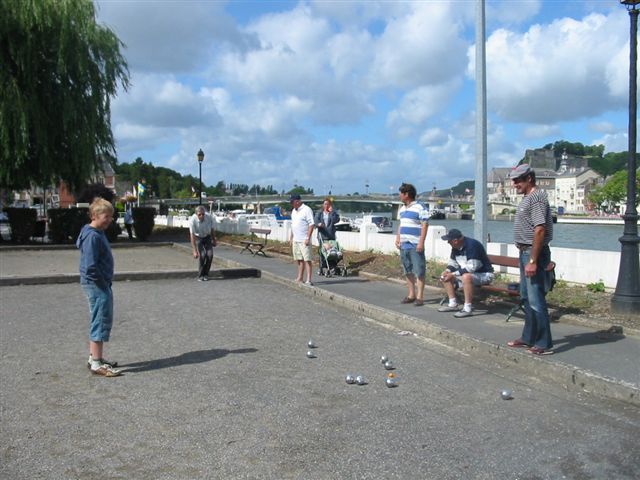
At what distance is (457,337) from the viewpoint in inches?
307

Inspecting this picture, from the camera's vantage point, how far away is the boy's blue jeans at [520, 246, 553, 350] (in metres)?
6.73

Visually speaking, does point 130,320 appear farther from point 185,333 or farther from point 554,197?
point 554,197

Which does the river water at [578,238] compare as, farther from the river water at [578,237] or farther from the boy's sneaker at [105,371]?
the boy's sneaker at [105,371]

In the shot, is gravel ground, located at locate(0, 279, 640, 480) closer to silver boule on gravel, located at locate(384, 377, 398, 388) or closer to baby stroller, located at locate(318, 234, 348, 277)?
silver boule on gravel, located at locate(384, 377, 398, 388)

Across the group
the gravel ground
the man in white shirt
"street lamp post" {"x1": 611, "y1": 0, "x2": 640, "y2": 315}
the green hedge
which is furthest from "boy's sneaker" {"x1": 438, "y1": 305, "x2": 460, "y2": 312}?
the green hedge

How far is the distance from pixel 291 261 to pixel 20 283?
740cm

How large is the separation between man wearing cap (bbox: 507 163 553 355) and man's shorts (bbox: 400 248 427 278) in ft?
9.70

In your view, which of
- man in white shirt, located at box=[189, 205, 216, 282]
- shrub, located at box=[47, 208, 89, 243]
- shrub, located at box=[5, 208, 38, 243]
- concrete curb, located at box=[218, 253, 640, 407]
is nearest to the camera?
concrete curb, located at box=[218, 253, 640, 407]

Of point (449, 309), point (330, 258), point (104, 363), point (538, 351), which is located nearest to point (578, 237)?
point (330, 258)

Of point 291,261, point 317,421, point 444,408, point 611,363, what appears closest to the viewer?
point 317,421

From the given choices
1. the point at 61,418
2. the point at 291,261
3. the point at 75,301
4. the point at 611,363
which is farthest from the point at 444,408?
the point at 291,261

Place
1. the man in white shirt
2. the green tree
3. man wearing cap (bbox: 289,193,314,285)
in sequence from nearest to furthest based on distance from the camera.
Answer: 1. man wearing cap (bbox: 289,193,314,285)
2. the man in white shirt
3. the green tree

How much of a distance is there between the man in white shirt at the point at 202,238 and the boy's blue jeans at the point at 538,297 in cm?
841

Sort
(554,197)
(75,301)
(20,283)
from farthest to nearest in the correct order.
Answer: (554,197) → (20,283) → (75,301)
